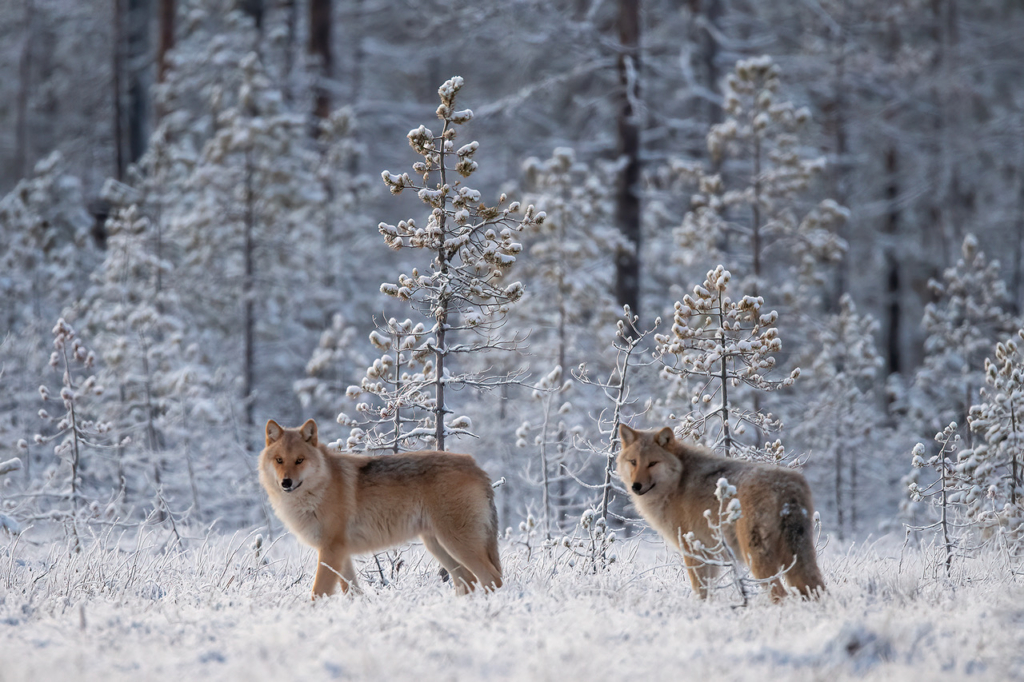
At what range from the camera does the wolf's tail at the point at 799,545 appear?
20.5 feet

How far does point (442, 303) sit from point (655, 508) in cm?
317

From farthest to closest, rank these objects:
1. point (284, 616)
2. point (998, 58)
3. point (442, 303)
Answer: point (998, 58) < point (442, 303) < point (284, 616)

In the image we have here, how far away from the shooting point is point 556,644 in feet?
16.7

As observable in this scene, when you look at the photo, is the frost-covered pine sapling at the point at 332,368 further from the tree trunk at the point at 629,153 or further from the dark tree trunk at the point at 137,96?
the dark tree trunk at the point at 137,96

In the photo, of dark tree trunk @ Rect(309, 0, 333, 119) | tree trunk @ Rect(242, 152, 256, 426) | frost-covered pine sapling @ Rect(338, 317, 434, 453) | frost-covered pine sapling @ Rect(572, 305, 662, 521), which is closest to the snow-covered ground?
frost-covered pine sapling @ Rect(572, 305, 662, 521)

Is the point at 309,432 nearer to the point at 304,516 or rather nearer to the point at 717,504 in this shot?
the point at 304,516

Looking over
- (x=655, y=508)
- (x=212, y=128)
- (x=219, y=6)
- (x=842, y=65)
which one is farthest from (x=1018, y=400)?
(x=219, y=6)

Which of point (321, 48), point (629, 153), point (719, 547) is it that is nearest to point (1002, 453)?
point (719, 547)

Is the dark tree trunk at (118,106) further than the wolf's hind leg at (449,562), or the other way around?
the dark tree trunk at (118,106)

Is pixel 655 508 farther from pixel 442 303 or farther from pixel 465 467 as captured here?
pixel 442 303

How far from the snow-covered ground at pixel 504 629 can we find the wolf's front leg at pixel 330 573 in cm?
16

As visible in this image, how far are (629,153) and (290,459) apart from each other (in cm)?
1424

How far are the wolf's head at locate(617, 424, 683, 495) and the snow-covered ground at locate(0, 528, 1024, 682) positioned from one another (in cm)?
83

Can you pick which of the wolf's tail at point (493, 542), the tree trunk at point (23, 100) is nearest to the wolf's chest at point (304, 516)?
the wolf's tail at point (493, 542)
